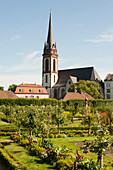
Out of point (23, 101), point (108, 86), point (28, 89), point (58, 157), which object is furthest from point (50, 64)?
point (58, 157)

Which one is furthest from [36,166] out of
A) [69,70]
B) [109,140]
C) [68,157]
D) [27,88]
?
[69,70]

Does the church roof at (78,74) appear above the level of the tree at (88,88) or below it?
above

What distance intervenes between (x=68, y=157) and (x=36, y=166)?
207cm

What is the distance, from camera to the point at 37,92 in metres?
75.1

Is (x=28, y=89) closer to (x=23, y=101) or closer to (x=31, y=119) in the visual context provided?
(x=23, y=101)

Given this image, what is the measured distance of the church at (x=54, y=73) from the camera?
3452 inches

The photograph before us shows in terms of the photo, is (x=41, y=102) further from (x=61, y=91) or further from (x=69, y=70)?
(x=69, y=70)

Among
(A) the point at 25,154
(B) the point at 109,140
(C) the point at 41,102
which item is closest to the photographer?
(B) the point at 109,140

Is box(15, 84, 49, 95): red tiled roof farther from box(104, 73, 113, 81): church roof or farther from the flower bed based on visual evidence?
the flower bed

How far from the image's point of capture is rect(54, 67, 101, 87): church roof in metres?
83.4

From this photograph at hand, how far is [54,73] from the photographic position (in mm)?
93312

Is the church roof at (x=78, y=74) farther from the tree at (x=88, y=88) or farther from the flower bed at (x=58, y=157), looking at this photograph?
the flower bed at (x=58, y=157)

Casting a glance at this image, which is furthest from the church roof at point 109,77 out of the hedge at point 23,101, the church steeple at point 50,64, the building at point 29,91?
the hedge at point 23,101

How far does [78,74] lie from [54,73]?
11672mm
